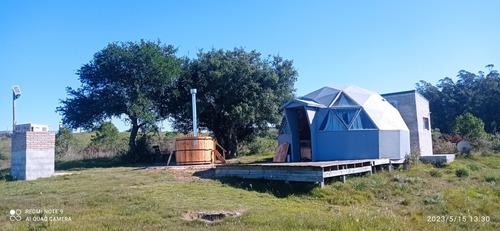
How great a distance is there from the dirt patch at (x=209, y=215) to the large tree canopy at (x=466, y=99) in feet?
133

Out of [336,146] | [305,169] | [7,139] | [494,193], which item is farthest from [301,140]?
[7,139]

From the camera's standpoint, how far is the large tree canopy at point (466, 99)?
42781 millimetres

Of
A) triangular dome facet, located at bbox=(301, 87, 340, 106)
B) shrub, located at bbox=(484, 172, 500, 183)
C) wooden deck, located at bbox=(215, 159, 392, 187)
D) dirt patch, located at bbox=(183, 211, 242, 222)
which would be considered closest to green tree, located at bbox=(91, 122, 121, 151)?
triangular dome facet, located at bbox=(301, 87, 340, 106)

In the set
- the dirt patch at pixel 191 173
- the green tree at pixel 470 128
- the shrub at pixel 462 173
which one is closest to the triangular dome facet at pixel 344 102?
the shrub at pixel 462 173

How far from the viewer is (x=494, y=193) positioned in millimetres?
12195

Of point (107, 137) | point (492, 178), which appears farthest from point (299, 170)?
point (107, 137)

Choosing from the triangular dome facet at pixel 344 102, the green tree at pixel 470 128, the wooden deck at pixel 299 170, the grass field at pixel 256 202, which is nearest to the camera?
the grass field at pixel 256 202

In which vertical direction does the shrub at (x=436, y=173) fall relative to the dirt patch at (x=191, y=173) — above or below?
below

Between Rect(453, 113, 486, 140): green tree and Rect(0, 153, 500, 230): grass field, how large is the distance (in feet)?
45.9

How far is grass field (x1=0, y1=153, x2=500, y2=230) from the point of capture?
7.52m

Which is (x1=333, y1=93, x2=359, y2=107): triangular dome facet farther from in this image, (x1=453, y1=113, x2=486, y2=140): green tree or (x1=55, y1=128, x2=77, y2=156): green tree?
(x1=55, y1=128, x2=77, y2=156): green tree

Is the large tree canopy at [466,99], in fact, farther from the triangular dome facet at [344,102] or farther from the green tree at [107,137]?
the green tree at [107,137]

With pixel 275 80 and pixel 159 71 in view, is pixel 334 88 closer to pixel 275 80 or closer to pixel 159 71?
pixel 275 80

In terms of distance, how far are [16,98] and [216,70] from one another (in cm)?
1076
